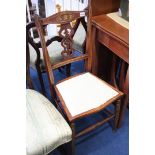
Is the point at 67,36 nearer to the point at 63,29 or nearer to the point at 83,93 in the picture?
the point at 63,29

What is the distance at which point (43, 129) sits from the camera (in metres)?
0.98

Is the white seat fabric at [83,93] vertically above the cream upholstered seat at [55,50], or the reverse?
the cream upholstered seat at [55,50]

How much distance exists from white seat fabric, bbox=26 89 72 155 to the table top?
0.55 m

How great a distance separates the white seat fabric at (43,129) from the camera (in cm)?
93

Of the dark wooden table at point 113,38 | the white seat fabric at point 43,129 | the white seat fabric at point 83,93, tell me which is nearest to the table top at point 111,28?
the dark wooden table at point 113,38

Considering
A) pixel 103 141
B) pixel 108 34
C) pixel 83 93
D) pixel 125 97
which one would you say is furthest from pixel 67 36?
pixel 103 141

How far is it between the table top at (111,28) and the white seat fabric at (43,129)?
550 mm

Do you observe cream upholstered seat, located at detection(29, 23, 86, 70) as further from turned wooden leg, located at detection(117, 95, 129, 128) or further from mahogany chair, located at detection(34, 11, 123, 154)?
turned wooden leg, located at detection(117, 95, 129, 128)

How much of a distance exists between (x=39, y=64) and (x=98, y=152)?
749 millimetres

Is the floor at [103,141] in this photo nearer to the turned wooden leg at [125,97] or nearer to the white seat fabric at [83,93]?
the turned wooden leg at [125,97]

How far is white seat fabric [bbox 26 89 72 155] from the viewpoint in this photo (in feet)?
3.06

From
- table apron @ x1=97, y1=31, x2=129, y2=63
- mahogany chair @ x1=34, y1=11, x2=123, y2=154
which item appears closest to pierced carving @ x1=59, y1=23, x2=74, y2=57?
mahogany chair @ x1=34, y1=11, x2=123, y2=154
